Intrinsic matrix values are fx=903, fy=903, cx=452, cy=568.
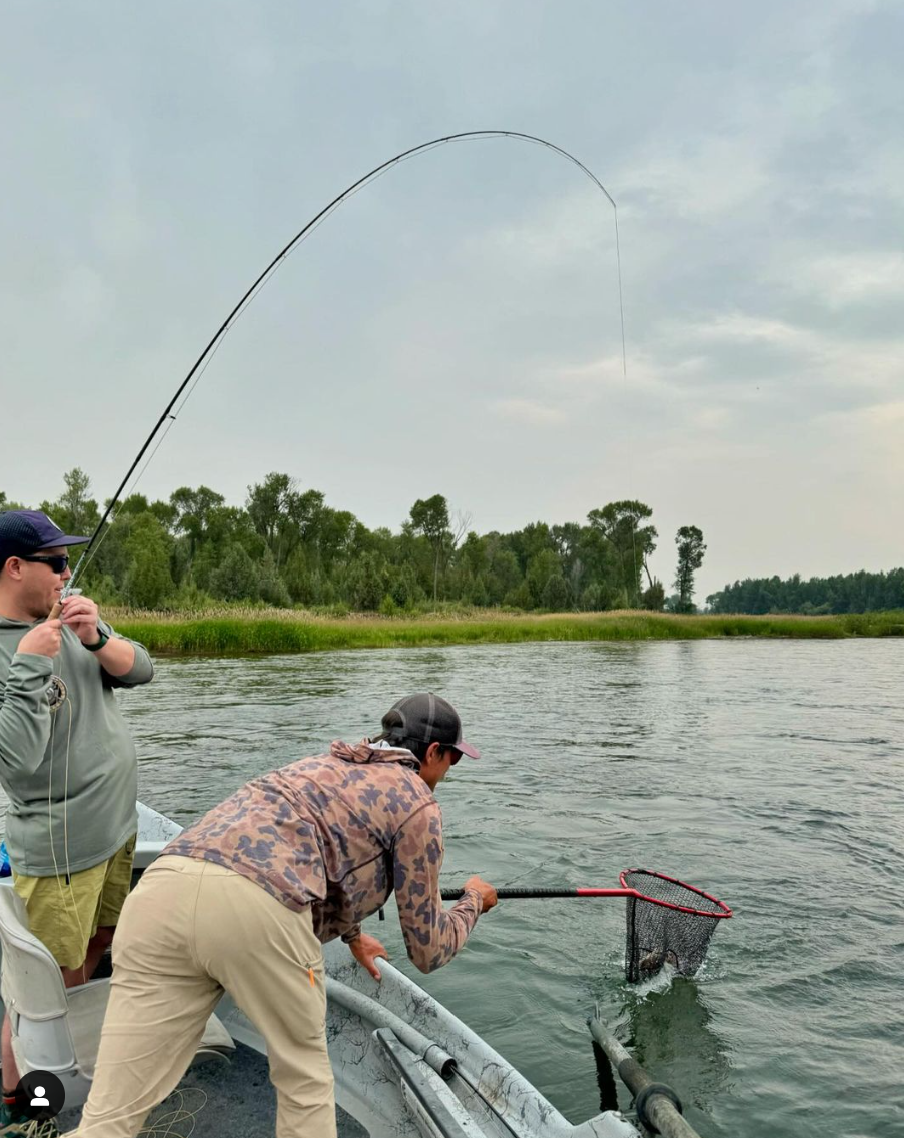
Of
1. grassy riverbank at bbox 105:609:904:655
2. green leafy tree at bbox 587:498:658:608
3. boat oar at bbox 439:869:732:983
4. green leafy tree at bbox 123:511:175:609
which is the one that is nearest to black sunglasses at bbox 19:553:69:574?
boat oar at bbox 439:869:732:983

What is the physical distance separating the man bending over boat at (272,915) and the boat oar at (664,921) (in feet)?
7.39

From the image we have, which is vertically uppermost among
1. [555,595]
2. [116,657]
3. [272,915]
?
[555,595]

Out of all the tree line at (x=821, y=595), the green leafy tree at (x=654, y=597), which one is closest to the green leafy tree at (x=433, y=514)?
the green leafy tree at (x=654, y=597)

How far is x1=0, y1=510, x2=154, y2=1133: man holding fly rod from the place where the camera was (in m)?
2.99

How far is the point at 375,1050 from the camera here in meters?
3.36

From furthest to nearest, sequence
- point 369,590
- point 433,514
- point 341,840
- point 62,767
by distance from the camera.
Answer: point 433,514
point 369,590
point 62,767
point 341,840

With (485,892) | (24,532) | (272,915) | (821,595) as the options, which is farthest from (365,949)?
(821,595)

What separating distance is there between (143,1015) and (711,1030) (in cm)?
386

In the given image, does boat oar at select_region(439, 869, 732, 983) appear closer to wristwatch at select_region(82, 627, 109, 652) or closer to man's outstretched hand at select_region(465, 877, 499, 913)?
man's outstretched hand at select_region(465, 877, 499, 913)

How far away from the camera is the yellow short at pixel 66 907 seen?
308 cm

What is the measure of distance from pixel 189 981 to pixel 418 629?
40.4m

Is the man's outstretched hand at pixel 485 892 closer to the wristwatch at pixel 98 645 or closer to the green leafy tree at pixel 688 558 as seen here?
the wristwatch at pixel 98 645

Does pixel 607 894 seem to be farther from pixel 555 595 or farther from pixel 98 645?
pixel 555 595

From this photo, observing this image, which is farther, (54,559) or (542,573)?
(542,573)
